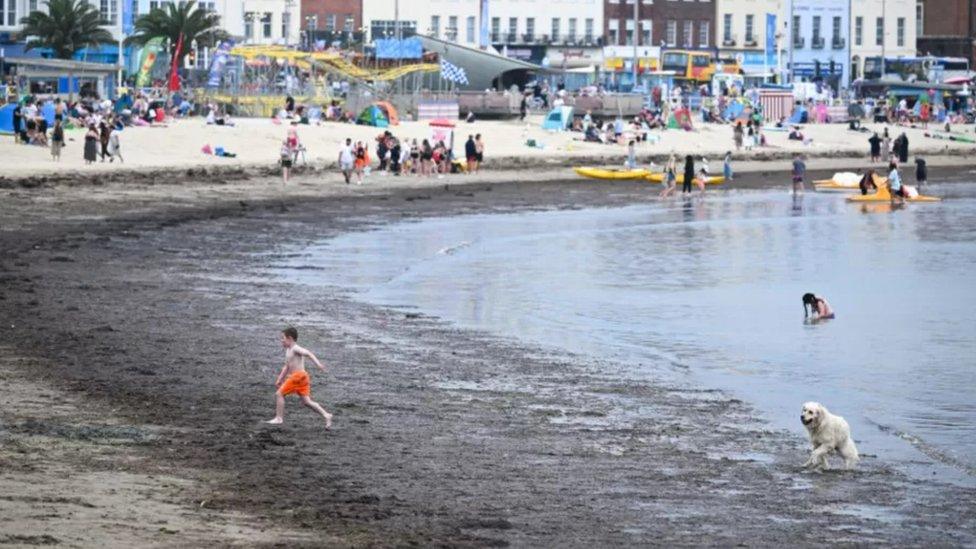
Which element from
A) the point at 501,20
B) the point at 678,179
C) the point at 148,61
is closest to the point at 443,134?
the point at 678,179

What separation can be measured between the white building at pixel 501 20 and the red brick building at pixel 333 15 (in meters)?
0.52

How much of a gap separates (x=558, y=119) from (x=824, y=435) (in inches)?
2369

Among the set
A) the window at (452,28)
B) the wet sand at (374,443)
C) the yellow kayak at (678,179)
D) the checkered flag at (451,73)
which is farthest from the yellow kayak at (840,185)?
the window at (452,28)

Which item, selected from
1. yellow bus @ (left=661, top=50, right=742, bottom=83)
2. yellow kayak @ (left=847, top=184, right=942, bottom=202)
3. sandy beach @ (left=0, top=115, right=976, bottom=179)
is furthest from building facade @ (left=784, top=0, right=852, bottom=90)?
yellow kayak @ (left=847, top=184, right=942, bottom=202)

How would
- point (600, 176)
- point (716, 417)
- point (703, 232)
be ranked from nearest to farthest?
1. point (716, 417)
2. point (703, 232)
3. point (600, 176)

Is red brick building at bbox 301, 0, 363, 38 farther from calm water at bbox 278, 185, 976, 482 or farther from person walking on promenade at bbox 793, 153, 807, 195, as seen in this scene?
calm water at bbox 278, 185, 976, 482

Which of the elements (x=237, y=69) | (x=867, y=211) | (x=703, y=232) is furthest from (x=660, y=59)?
(x=703, y=232)

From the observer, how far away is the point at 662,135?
79.1m

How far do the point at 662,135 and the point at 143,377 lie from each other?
58.4m

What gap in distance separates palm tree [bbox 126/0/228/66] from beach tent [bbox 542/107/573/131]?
1596 centimetres

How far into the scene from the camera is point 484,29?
100625 millimetres

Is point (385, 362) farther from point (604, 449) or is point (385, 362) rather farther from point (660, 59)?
point (660, 59)

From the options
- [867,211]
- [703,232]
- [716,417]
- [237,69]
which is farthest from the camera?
[237,69]

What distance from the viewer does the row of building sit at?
324ft
